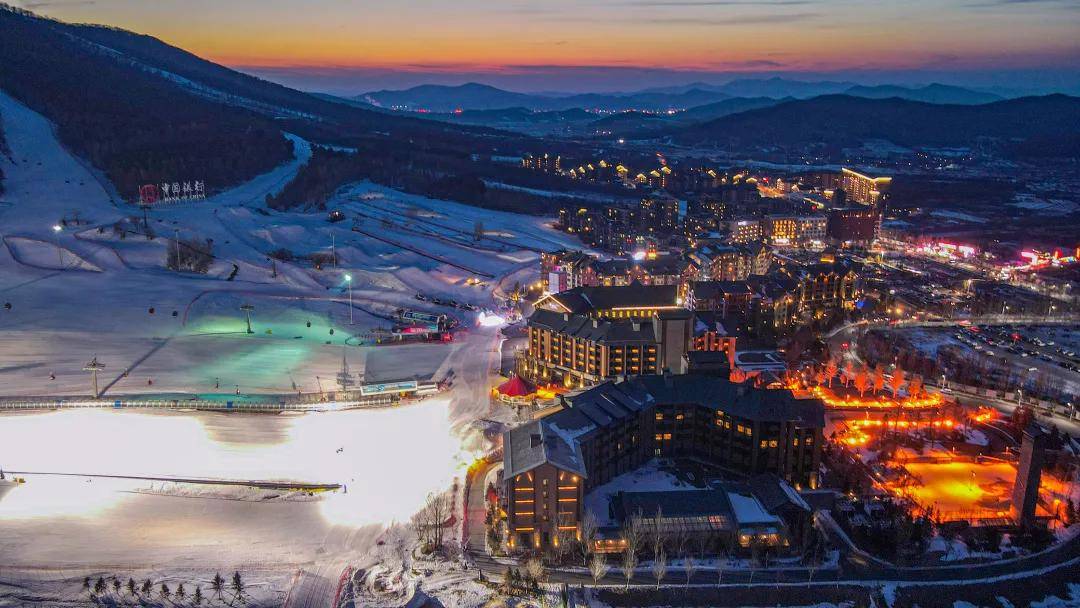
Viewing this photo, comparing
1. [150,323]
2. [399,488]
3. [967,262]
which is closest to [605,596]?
[399,488]

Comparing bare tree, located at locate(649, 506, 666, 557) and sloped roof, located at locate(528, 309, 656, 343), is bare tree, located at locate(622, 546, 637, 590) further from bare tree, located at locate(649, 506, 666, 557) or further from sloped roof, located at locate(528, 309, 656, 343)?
Result: sloped roof, located at locate(528, 309, 656, 343)

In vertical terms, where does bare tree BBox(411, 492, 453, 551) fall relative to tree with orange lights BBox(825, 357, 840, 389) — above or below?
above

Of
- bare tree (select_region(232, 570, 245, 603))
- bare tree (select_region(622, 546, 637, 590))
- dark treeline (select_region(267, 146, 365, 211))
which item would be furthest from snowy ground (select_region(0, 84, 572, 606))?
dark treeline (select_region(267, 146, 365, 211))

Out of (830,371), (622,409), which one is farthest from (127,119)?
(830,371)

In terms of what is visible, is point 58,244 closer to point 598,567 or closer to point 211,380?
point 211,380

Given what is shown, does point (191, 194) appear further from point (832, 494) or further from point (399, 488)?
point (832, 494)

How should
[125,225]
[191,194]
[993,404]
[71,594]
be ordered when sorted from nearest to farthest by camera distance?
[71,594], [993,404], [125,225], [191,194]
